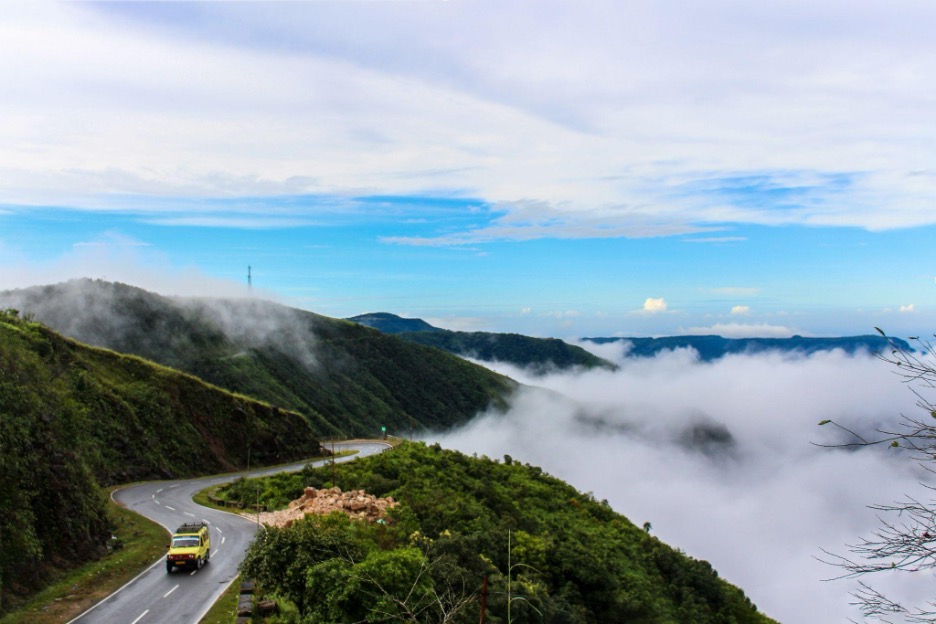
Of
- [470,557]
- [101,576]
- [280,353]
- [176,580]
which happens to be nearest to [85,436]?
[101,576]

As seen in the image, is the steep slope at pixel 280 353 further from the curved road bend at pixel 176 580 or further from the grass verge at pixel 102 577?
the grass verge at pixel 102 577

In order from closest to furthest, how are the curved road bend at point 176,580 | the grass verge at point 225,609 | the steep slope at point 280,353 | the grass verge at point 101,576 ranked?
the grass verge at point 225,609 → the grass verge at point 101,576 → the curved road bend at point 176,580 → the steep slope at point 280,353

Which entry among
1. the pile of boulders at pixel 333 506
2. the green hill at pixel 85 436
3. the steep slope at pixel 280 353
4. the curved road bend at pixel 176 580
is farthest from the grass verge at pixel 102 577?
the steep slope at pixel 280 353

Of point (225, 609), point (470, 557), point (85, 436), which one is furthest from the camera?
point (85, 436)

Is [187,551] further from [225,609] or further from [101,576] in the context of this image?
[225,609]

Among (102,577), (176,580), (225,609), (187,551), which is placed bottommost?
(176,580)

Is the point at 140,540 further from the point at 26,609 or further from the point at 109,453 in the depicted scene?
the point at 109,453
